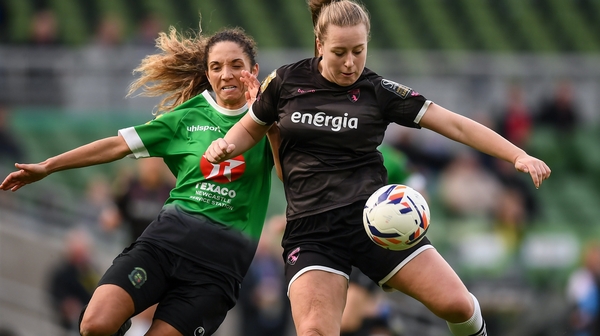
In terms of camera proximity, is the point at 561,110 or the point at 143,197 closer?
the point at 143,197

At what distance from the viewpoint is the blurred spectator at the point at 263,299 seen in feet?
37.7

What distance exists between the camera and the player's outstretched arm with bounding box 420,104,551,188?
5301mm

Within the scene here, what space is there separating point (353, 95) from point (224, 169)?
3.22ft

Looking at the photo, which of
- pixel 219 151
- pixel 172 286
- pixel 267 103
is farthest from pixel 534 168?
pixel 172 286

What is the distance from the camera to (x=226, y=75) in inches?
238

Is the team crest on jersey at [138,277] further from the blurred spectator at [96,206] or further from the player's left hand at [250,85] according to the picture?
the blurred spectator at [96,206]

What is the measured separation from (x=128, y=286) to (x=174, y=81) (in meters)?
1.72

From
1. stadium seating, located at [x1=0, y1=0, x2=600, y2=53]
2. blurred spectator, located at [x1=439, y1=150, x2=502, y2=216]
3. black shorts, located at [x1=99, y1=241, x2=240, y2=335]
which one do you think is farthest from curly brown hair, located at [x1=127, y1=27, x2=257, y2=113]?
stadium seating, located at [x1=0, y1=0, x2=600, y2=53]

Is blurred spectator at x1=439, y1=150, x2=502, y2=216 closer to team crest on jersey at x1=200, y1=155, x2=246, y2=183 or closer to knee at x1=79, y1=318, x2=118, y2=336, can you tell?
team crest on jersey at x1=200, y1=155, x2=246, y2=183

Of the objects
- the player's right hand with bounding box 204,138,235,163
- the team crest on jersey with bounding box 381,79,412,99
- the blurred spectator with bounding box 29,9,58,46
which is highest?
the team crest on jersey with bounding box 381,79,412,99

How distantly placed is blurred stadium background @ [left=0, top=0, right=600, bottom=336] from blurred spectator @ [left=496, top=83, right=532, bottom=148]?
0.16 feet

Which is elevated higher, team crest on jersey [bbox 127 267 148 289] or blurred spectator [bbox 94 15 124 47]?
team crest on jersey [bbox 127 267 148 289]

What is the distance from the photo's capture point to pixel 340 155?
5.60 metres

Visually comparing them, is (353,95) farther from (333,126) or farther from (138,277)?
(138,277)
